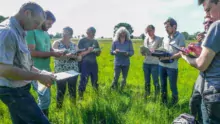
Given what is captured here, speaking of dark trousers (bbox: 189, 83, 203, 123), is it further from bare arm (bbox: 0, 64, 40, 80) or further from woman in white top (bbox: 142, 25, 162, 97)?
woman in white top (bbox: 142, 25, 162, 97)

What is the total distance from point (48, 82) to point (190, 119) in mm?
1809

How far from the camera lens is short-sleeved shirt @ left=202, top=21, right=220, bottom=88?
2814 mm

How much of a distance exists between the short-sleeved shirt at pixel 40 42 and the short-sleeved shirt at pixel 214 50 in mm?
2573

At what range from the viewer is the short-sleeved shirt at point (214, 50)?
2.81 meters

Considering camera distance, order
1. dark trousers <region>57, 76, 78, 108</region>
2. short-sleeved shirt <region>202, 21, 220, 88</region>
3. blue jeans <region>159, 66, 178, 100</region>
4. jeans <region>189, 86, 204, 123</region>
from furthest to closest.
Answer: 1. blue jeans <region>159, 66, 178, 100</region>
2. dark trousers <region>57, 76, 78, 108</region>
3. jeans <region>189, 86, 204, 123</region>
4. short-sleeved shirt <region>202, 21, 220, 88</region>

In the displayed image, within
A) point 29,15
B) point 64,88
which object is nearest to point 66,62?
point 64,88

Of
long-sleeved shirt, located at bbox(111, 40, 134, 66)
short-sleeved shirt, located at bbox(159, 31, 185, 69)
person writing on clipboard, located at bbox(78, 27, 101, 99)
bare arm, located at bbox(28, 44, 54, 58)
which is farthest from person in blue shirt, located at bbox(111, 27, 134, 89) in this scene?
bare arm, located at bbox(28, 44, 54, 58)

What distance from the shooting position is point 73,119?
4500 mm

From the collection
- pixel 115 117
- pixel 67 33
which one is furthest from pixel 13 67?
pixel 67 33

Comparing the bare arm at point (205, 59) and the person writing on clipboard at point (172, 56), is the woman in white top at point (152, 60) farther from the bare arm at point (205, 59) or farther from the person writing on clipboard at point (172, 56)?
the bare arm at point (205, 59)

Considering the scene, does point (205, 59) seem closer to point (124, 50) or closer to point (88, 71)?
point (88, 71)

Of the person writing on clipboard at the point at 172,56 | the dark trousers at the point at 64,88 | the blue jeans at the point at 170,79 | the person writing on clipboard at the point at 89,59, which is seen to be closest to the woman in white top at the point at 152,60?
the blue jeans at the point at 170,79

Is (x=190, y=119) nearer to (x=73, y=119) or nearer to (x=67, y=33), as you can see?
(x=73, y=119)

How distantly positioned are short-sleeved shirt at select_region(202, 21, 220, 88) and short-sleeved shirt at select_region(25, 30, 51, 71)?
2.57 m
